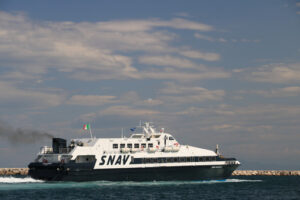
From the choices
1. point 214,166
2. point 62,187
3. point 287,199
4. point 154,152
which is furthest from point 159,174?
point 287,199

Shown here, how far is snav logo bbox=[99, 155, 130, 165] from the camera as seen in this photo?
48.5 metres

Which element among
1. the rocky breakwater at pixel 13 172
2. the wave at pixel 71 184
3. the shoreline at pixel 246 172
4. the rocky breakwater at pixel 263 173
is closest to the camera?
the wave at pixel 71 184

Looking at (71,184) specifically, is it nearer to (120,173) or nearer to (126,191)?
(120,173)

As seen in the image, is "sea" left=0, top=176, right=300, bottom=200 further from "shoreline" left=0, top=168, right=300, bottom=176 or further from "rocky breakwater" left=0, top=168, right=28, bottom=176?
"shoreline" left=0, top=168, right=300, bottom=176

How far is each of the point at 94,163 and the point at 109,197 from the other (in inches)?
396

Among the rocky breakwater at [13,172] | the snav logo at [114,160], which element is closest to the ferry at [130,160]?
the snav logo at [114,160]

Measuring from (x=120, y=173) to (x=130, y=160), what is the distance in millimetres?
1749

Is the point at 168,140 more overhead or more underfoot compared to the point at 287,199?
more overhead

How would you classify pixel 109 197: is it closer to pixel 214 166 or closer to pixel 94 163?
pixel 94 163

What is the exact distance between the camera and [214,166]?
52281mm

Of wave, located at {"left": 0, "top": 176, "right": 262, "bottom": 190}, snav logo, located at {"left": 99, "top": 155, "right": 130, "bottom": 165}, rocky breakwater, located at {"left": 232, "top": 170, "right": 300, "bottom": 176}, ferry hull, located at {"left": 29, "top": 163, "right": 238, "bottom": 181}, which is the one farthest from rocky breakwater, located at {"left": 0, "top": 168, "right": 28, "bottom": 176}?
snav logo, located at {"left": 99, "top": 155, "right": 130, "bottom": 165}

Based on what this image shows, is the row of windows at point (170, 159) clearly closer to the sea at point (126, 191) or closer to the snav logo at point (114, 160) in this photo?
the snav logo at point (114, 160)

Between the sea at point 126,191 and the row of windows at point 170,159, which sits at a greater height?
the row of windows at point 170,159

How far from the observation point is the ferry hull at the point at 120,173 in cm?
4731
